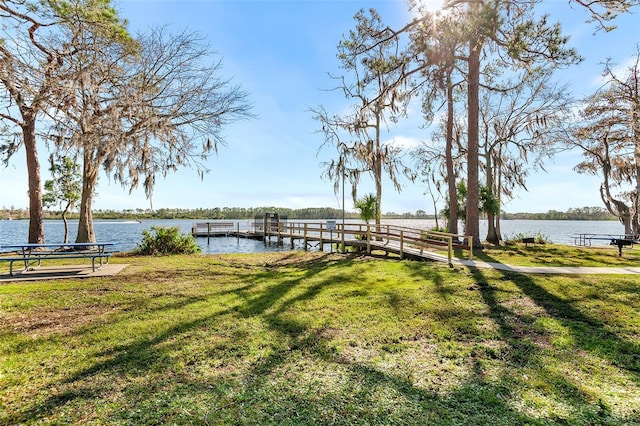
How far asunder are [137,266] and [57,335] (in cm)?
553

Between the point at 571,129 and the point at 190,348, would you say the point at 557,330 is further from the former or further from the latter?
the point at 571,129

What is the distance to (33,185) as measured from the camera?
36.6 ft

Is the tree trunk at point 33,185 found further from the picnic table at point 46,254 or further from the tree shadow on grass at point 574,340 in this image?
the tree shadow on grass at point 574,340

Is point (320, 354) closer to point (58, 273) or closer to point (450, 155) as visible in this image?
point (58, 273)

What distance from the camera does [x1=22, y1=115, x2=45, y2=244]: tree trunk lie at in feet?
36.3

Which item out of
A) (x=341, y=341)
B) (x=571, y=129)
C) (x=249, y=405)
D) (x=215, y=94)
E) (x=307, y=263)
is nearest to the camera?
(x=249, y=405)

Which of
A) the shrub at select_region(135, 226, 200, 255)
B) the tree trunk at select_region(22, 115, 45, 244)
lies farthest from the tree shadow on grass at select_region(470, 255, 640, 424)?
the tree trunk at select_region(22, 115, 45, 244)

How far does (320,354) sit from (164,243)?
443 inches

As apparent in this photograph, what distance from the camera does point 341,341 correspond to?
13.5 feet

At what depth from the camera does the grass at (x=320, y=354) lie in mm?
2689

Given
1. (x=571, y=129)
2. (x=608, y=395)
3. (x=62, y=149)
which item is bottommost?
(x=608, y=395)

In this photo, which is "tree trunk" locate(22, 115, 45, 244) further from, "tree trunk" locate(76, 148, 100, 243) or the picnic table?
"tree trunk" locate(76, 148, 100, 243)

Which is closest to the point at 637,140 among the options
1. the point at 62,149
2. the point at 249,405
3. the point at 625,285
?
the point at 625,285

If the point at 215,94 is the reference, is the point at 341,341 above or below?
below
